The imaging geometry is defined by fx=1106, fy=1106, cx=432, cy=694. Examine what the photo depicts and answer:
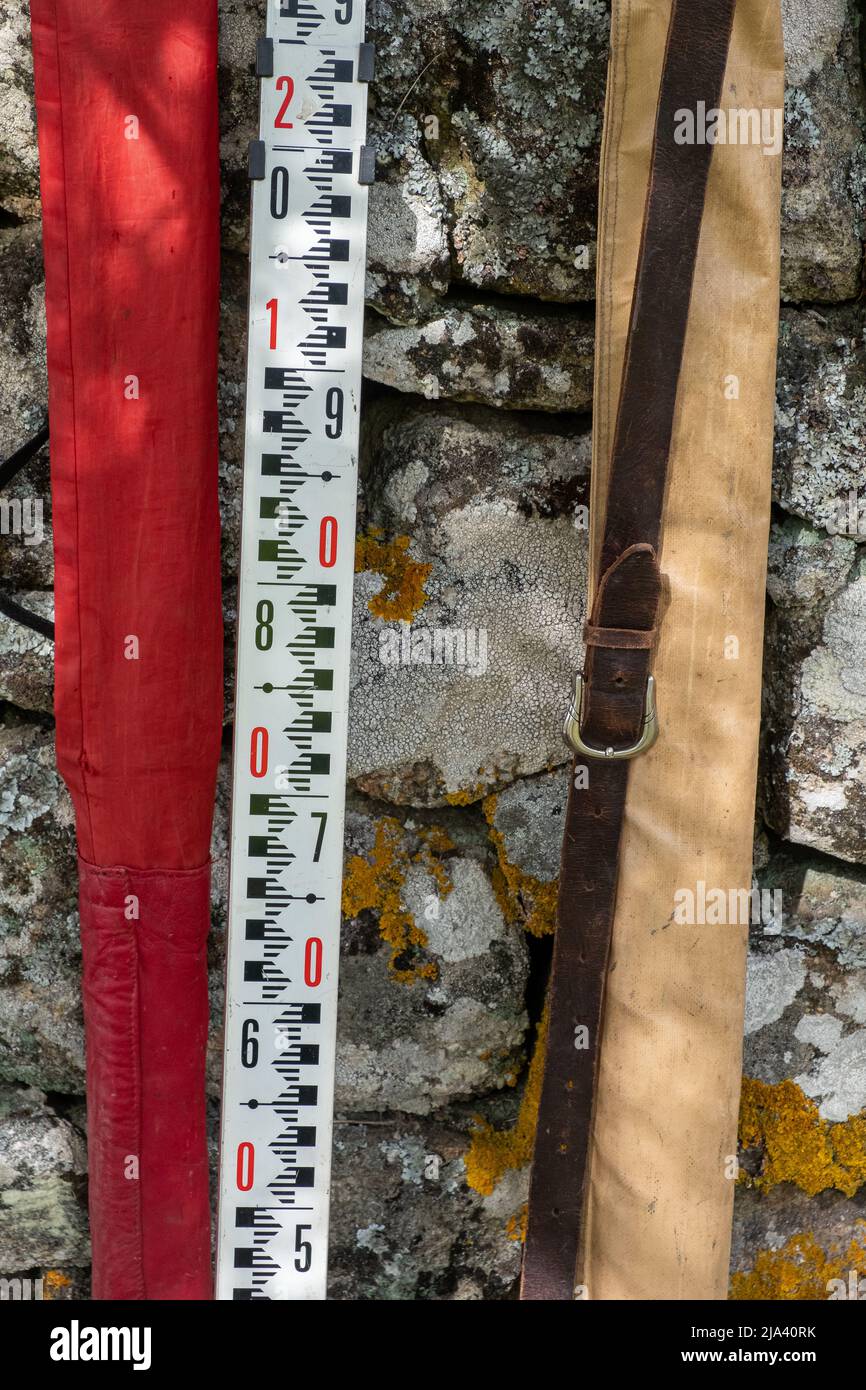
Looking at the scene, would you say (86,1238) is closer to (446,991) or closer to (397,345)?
(446,991)

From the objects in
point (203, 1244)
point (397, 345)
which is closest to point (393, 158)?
point (397, 345)

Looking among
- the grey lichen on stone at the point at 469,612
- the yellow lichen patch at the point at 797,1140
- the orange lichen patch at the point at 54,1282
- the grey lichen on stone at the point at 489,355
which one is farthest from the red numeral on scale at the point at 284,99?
the orange lichen patch at the point at 54,1282

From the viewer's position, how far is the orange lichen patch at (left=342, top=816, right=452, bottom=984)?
1.70 meters

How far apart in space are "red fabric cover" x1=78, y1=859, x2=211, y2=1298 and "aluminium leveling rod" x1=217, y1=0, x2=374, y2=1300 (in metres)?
0.05

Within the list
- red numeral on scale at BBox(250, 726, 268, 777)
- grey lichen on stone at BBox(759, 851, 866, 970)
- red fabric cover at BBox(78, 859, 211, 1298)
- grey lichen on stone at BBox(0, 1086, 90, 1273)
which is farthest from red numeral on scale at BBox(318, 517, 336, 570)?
grey lichen on stone at BBox(0, 1086, 90, 1273)

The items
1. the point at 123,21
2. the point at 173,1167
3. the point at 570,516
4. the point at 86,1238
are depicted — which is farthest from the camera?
the point at 86,1238

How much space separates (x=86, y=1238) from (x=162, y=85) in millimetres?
1685

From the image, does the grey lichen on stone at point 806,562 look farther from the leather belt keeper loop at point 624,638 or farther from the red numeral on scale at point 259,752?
the red numeral on scale at point 259,752

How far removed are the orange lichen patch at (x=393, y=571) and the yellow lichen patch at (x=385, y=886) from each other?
327 millimetres

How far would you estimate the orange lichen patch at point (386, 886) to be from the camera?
1.70m

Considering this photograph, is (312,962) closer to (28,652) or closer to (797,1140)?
(28,652)

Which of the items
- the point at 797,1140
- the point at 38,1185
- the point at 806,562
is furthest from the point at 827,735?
the point at 38,1185

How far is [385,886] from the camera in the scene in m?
→ 1.71

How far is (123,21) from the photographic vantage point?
132 centimetres
